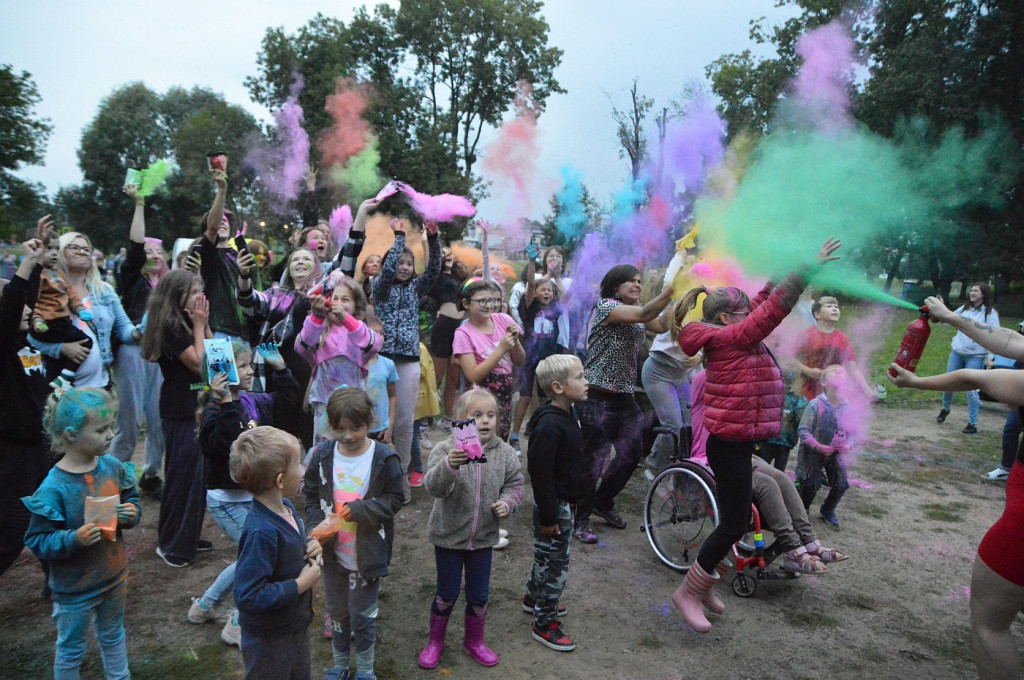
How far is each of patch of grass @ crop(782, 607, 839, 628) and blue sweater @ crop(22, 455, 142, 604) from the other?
143 inches

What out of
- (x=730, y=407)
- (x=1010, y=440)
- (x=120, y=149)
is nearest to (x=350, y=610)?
(x=730, y=407)

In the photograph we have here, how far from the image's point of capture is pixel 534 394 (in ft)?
Result: 23.4

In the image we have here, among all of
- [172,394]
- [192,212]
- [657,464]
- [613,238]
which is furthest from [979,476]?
[192,212]

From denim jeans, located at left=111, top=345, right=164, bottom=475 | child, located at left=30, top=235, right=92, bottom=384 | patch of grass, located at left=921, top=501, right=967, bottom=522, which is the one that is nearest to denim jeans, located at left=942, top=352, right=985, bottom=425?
patch of grass, located at left=921, top=501, right=967, bottom=522

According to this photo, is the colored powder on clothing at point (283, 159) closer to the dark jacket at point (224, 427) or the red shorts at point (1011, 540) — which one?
the dark jacket at point (224, 427)

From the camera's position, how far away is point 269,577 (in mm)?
2213

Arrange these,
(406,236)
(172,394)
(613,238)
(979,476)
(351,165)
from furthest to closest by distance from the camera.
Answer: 1. (351,165)
2. (613,238)
3. (979,476)
4. (406,236)
5. (172,394)

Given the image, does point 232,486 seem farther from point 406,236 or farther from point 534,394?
point 534,394

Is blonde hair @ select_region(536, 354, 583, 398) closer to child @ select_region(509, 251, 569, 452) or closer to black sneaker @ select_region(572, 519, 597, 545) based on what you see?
black sneaker @ select_region(572, 519, 597, 545)

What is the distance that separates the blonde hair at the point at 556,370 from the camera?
3512 mm

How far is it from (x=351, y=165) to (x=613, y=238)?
4162 mm

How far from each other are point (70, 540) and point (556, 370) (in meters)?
2.34

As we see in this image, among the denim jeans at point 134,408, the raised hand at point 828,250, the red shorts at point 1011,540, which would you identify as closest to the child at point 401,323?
the denim jeans at point 134,408

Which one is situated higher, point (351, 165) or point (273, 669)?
point (351, 165)
